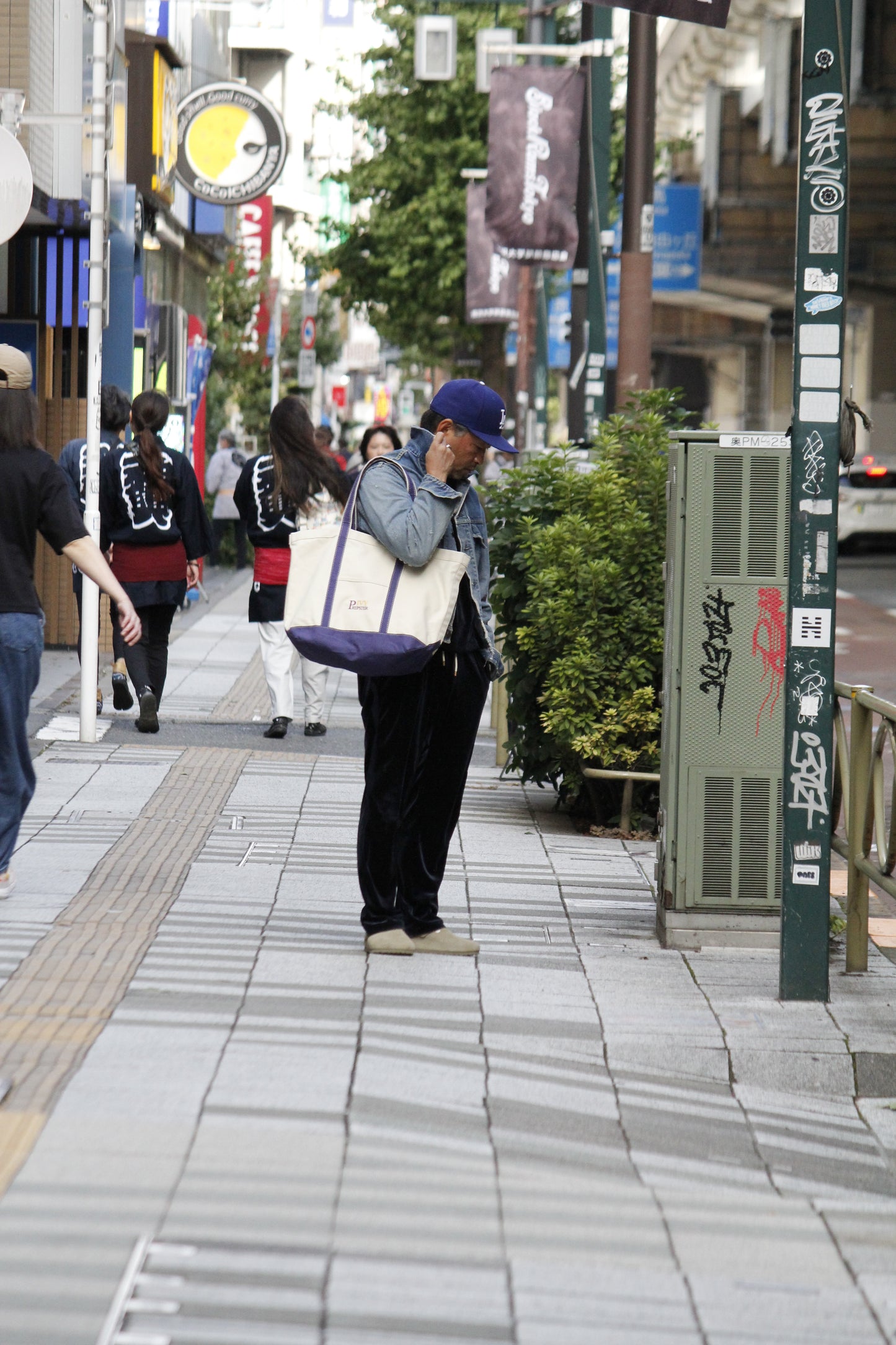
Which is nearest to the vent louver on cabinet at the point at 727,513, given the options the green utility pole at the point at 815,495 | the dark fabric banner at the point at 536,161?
the green utility pole at the point at 815,495

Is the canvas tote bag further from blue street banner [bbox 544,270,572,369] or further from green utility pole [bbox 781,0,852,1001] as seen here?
blue street banner [bbox 544,270,572,369]

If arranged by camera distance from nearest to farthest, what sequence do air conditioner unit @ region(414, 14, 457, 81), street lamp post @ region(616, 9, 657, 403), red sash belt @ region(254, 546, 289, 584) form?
red sash belt @ region(254, 546, 289, 584)
street lamp post @ region(616, 9, 657, 403)
air conditioner unit @ region(414, 14, 457, 81)

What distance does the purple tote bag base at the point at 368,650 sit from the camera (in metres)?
5.71

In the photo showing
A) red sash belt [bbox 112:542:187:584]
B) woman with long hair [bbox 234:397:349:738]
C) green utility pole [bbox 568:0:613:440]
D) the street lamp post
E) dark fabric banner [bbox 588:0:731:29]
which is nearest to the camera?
dark fabric banner [bbox 588:0:731:29]

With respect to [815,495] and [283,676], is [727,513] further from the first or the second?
[283,676]

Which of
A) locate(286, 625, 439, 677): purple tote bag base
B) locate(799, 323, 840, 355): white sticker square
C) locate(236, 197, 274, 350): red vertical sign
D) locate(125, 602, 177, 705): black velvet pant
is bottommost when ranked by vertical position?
locate(125, 602, 177, 705): black velvet pant

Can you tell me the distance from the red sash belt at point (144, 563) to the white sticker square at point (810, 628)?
5.99 m

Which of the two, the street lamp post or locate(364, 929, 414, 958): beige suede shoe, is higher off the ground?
the street lamp post

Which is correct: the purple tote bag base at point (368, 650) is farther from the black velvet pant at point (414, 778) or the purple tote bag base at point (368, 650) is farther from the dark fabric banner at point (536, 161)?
the dark fabric banner at point (536, 161)

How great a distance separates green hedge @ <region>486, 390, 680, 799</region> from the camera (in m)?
8.42

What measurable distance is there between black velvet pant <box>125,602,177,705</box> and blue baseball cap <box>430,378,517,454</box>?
5.62 m

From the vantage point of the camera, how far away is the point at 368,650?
18.8 ft

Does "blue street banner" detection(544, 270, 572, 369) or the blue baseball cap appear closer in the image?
the blue baseball cap

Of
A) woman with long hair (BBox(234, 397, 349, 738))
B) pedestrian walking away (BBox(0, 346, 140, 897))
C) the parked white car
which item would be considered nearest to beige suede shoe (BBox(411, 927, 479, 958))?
pedestrian walking away (BBox(0, 346, 140, 897))
